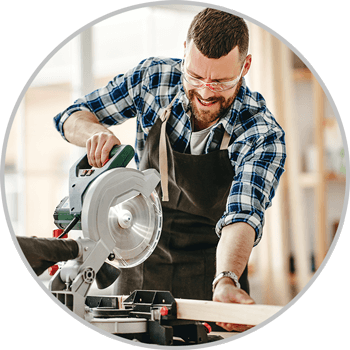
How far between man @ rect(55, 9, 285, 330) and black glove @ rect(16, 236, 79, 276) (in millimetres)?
295

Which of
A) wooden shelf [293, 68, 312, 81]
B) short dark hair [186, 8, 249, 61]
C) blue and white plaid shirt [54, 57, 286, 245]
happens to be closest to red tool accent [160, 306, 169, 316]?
blue and white plaid shirt [54, 57, 286, 245]

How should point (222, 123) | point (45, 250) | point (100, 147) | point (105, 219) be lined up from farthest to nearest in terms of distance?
point (222, 123)
point (100, 147)
point (105, 219)
point (45, 250)

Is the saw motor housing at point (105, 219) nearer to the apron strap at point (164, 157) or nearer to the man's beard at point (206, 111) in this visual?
the apron strap at point (164, 157)

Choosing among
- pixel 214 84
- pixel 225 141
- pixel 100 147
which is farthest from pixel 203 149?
pixel 100 147

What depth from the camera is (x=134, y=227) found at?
1.01 metres

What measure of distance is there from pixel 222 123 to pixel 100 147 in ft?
1.10

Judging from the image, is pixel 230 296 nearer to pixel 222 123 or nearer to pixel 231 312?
pixel 231 312

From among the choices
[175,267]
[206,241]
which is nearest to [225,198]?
[206,241]

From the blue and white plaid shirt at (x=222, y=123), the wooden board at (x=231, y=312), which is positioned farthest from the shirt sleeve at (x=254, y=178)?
the wooden board at (x=231, y=312)

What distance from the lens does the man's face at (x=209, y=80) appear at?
1.08 m

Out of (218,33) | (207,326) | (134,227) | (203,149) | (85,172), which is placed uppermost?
(218,33)

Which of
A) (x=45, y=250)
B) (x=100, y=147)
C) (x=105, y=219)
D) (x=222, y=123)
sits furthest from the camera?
(x=222, y=123)

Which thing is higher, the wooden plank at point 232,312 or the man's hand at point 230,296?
the man's hand at point 230,296

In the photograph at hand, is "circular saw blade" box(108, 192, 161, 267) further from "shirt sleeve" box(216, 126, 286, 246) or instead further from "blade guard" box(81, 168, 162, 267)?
"shirt sleeve" box(216, 126, 286, 246)
